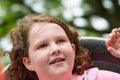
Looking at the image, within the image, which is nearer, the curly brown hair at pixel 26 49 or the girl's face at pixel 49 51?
the girl's face at pixel 49 51

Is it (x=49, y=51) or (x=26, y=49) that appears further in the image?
(x=26, y=49)

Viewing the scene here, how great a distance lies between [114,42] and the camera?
139cm

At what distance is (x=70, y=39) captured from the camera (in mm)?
1514

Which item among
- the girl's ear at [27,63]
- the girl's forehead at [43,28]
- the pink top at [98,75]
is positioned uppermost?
the girl's forehead at [43,28]

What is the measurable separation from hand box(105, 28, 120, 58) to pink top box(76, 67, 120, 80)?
88 millimetres

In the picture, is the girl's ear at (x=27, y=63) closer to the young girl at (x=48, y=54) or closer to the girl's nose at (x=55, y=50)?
the young girl at (x=48, y=54)

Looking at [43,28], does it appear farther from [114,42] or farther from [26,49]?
[114,42]

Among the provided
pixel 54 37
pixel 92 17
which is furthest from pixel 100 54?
pixel 92 17

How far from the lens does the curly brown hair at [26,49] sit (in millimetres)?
1479

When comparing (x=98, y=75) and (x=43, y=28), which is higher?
(x=43, y=28)

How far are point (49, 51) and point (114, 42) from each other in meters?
0.21

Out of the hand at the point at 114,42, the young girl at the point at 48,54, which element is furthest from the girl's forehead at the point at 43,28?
the hand at the point at 114,42

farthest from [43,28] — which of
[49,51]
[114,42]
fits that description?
[114,42]

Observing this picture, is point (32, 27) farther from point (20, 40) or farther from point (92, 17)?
point (92, 17)
